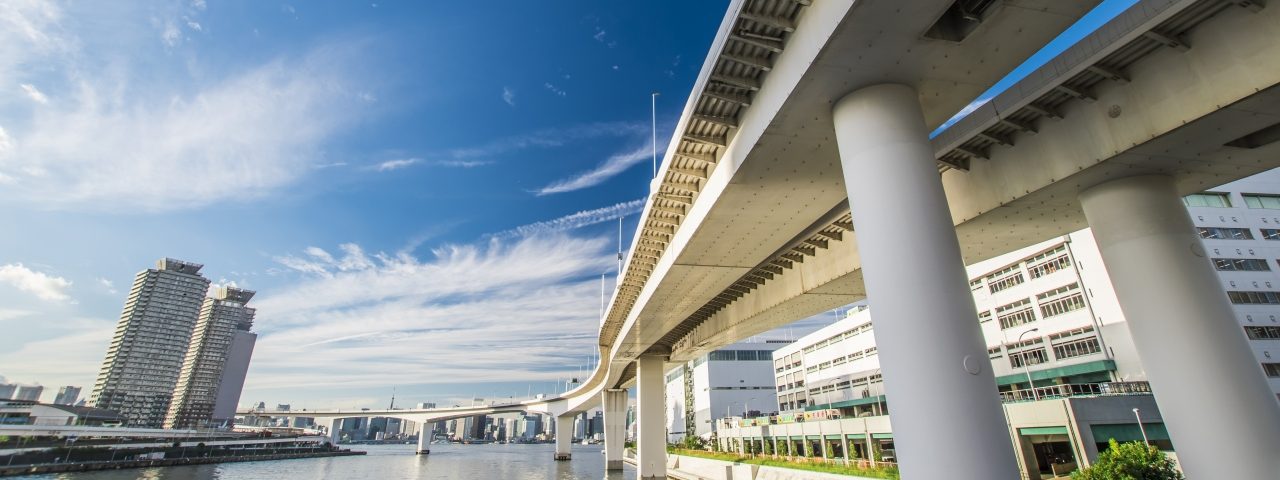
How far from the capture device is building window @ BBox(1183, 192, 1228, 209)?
4322cm

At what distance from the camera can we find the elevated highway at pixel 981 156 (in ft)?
22.4

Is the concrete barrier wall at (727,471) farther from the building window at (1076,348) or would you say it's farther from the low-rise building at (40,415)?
the low-rise building at (40,415)

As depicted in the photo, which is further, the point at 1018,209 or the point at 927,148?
the point at 1018,209

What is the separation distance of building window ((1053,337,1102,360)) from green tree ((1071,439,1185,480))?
940 inches

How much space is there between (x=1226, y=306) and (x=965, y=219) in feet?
14.4

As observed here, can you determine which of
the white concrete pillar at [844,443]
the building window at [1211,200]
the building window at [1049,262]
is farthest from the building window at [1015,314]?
the white concrete pillar at [844,443]

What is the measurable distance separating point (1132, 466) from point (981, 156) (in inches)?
551

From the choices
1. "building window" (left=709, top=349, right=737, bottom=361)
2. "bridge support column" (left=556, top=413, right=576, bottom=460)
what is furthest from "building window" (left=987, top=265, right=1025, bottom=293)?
"bridge support column" (left=556, top=413, right=576, bottom=460)

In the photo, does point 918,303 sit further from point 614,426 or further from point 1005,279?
point 614,426

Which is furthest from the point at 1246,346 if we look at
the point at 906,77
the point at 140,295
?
the point at 140,295

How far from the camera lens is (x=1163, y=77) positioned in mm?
8281

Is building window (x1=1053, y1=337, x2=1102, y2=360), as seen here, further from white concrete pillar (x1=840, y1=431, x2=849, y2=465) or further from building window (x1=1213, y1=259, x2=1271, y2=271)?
white concrete pillar (x1=840, y1=431, x2=849, y2=465)

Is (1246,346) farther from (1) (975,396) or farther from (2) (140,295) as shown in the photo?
(2) (140,295)

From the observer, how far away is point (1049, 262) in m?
41.4
